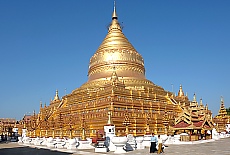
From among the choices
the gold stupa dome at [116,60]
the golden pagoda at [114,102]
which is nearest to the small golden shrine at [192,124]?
the golden pagoda at [114,102]

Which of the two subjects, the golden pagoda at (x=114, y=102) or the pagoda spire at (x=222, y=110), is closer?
the golden pagoda at (x=114, y=102)

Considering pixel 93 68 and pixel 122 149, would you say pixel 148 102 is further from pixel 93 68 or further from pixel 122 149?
pixel 122 149

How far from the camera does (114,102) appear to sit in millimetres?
27062

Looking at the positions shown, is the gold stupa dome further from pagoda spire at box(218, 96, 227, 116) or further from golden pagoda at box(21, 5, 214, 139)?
pagoda spire at box(218, 96, 227, 116)

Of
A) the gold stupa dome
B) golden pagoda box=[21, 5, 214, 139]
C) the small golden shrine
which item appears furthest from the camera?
the gold stupa dome

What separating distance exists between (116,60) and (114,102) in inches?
456

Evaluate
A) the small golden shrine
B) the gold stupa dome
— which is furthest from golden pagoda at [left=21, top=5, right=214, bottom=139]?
the small golden shrine

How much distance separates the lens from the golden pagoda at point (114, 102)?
26938mm

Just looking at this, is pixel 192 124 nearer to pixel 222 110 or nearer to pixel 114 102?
pixel 114 102

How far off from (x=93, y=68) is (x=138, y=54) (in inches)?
277

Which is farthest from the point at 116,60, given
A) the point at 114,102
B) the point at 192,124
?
the point at 192,124

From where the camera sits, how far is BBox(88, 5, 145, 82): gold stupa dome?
36.8 meters

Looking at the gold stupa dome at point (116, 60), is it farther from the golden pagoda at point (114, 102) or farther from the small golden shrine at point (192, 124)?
the small golden shrine at point (192, 124)

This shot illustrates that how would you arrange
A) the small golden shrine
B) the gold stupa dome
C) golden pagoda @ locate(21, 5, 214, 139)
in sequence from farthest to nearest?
the gold stupa dome < golden pagoda @ locate(21, 5, 214, 139) < the small golden shrine
